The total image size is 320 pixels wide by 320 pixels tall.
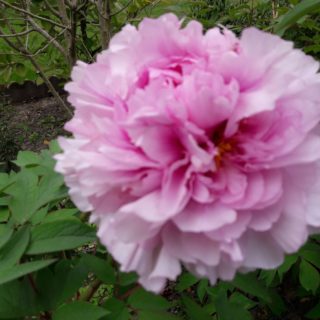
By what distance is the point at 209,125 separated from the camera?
1.85 ft

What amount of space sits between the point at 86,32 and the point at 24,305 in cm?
199

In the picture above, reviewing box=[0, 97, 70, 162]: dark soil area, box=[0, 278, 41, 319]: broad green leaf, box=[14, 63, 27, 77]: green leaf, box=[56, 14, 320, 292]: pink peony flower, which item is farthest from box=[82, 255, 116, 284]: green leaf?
box=[0, 97, 70, 162]: dark soil area

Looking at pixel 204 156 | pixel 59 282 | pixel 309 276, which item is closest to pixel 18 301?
pixel 59 282

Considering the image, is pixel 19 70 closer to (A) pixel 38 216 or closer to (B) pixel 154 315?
(A) pixel 38 216

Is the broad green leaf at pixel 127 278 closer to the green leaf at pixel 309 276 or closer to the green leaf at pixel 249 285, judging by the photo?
the green leaf at pixel 249 285

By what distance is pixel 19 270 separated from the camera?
26.9 inches

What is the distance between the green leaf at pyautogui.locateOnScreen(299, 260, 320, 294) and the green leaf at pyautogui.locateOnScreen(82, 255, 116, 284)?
568 millimetres

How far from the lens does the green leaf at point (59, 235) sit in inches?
29.5

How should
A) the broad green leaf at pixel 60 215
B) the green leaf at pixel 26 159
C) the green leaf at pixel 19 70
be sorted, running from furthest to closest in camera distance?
the green leaf at pixel 19 70, the green leaf at pixel 26 159, the broad green leaf at pixel 60 215

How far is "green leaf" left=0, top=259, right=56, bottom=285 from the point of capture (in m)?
0.66

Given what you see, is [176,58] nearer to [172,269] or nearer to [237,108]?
[237,108]

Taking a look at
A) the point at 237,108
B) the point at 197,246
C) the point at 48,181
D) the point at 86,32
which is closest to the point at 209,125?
the point at 237,108

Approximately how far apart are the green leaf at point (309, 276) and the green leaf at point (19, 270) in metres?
0.72

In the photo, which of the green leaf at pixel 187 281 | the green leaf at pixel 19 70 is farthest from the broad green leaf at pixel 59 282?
the green leaf at pixel 19 70
